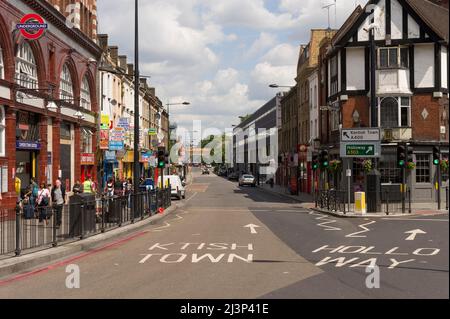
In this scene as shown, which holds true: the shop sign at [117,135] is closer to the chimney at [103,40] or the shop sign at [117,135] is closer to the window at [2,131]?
the chimney at [103,40]

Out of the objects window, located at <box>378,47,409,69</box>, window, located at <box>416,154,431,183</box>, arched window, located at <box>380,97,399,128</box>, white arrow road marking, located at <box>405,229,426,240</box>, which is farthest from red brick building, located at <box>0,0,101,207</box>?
window, located at <box>416,154,431,183</box>

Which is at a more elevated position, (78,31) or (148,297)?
(78,31)

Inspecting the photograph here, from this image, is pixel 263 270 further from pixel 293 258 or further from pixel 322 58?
pixel 322 58

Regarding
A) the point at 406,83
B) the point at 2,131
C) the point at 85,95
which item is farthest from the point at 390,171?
the point at 2,131

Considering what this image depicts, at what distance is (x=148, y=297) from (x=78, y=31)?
29.7 m

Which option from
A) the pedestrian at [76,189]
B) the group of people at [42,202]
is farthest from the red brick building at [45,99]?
the pedestrian at [76,189]

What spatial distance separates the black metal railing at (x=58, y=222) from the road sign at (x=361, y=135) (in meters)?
11.6

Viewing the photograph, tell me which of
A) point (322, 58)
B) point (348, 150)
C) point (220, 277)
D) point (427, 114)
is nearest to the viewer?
point (220, 277)

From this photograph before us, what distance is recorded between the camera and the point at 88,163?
38.9 meters

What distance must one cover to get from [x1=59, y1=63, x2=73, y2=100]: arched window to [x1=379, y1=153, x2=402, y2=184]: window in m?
20.4

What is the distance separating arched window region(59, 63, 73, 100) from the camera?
32.9 meters

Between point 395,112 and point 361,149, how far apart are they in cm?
1066

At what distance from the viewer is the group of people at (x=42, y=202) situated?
47.5 feet
